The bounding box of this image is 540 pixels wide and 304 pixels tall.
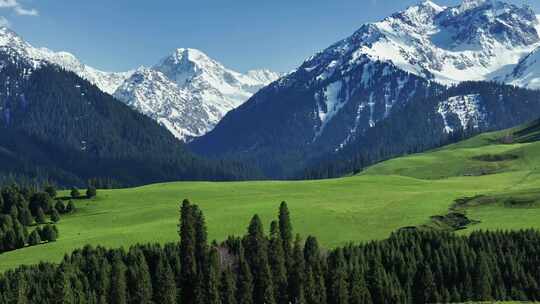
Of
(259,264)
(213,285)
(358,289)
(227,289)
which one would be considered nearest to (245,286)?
(227,289)

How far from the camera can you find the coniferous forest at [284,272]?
4815 inches

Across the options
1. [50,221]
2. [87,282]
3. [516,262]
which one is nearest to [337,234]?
[516,262]

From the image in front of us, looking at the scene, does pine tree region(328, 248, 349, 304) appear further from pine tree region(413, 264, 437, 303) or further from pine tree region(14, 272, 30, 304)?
pine tree region(14, 272, 30, 304)

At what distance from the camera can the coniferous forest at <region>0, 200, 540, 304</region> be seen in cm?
12231

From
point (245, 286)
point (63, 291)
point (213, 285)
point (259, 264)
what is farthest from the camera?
point (259, 264)

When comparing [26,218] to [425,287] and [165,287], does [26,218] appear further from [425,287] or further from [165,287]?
[425,287]

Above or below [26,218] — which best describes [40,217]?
above

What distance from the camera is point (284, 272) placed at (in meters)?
129

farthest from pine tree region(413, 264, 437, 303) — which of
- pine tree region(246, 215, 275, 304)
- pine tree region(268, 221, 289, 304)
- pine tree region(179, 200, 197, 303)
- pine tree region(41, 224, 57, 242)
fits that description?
pine tree region(41, 224, 57, 242)

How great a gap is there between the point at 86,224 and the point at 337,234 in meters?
72.8

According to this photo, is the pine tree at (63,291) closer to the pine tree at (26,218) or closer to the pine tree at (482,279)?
the pine tree at (482,279)

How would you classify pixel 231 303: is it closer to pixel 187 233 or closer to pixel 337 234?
pixel 187 233

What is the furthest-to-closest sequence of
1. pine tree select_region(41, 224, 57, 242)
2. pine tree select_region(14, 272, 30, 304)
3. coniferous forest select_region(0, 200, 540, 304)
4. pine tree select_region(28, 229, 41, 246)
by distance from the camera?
pine tree select_region(28, 229, 41, 246) < pine tree select_region(41, 224, 57, 242) < coniferous forest select_region(0, 200, 540, 304) < pine tree select_region(14, 272, 30, 304)


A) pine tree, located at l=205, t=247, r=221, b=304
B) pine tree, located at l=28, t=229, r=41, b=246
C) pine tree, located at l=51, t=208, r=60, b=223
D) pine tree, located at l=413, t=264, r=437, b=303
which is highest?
pine tree, located at l=51, t=208, r=60, b=223
